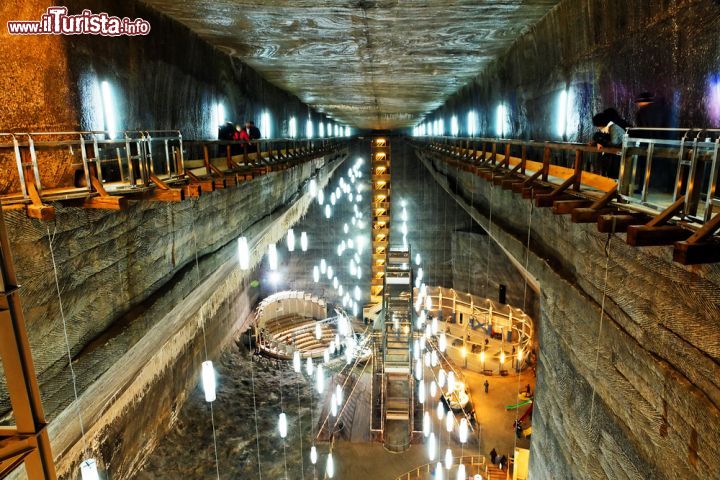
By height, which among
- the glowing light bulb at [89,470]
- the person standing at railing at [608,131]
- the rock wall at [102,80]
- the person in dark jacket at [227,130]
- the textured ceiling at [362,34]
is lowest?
the glowing light bulb at [89,470]

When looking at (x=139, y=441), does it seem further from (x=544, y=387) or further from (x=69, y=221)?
(x=544, y=387)

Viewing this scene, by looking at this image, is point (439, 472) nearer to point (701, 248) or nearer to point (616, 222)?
point (616, 222)

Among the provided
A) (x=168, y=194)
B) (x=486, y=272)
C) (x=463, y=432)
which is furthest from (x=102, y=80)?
(x=486, y=272)

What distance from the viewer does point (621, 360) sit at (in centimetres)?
413

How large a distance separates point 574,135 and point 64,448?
27.5ft

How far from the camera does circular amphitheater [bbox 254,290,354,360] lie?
60.3ft

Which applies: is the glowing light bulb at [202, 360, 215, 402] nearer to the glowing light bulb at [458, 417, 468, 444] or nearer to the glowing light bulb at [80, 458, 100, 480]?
the glowing light bulb at [80, 458, 100, 480]

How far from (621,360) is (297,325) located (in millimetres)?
19206

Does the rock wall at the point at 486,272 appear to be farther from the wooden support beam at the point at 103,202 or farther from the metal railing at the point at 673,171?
the wooden support beam at the point at 103,202

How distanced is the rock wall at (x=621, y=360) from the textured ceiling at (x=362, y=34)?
142 inches

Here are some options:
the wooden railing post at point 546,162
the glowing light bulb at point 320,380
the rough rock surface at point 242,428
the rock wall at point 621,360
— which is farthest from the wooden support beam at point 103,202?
the glowing light bulb at point 320,380

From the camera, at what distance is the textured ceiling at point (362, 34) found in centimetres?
701

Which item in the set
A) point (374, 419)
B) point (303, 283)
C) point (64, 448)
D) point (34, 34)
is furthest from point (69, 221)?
point (303, 283)

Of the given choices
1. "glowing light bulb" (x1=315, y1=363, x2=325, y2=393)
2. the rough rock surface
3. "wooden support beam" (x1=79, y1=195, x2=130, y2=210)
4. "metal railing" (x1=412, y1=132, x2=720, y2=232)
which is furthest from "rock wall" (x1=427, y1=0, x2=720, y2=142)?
the rough rock surface
